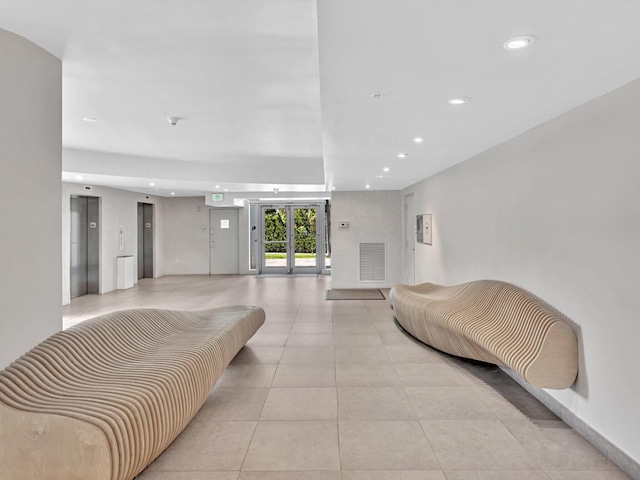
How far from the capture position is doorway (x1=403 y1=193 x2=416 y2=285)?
29.1 ft

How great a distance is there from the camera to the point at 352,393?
12.2 ft

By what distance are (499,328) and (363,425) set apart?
1701 millimetres

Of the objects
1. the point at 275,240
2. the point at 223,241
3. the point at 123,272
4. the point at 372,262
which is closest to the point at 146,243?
the point at 223,241

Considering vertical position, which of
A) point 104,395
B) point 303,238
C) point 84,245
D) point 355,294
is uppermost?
point 303,238

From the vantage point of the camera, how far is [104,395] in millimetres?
2393

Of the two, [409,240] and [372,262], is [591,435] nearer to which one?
[409,240]

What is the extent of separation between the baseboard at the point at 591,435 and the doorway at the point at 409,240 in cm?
525

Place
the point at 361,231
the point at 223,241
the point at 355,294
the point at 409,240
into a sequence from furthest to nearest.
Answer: the point at 223,241 → the point at 361,231 → the point at 409,240 → the point at 355,294

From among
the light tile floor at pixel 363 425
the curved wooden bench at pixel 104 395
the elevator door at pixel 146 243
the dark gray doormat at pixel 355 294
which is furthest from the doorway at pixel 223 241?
the curved wooden bench at pixel 104 395

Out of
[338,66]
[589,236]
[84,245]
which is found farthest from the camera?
[84,245]

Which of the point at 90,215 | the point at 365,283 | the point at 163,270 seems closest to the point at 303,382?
the point at 365,283

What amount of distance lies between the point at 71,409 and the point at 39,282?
45.3 inches

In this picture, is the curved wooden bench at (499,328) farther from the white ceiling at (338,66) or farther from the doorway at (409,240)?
the doorway at (409,240)

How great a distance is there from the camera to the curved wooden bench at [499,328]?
3082 mm
